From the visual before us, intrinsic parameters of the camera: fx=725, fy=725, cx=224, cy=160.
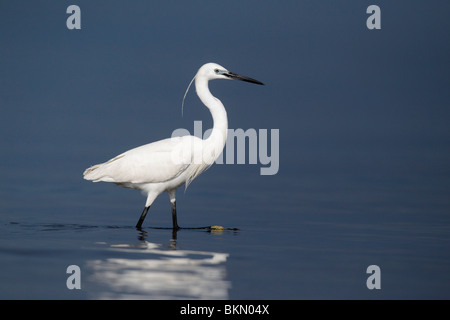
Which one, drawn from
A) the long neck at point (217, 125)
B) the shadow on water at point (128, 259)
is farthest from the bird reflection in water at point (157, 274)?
the long neck at point (217, 125)

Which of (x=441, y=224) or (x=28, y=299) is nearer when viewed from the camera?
(x=28, y=299)

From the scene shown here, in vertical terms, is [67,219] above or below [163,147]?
below

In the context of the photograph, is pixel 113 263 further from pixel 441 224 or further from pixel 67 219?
pixel 441 224

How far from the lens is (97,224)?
43.9 ft

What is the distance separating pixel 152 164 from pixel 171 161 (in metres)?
0.36

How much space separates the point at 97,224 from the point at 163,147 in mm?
1872

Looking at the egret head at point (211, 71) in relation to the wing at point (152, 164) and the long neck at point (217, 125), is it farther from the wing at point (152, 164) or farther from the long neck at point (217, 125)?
the wing at point (152, 164)

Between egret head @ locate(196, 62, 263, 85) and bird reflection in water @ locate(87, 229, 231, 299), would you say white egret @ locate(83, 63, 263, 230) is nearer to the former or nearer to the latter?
egret head @ locate(196, 62, 263, 85)

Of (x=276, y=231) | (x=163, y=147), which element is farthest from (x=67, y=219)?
(x=276, y=231)

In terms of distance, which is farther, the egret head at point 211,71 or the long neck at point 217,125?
the egret head at point 211,71

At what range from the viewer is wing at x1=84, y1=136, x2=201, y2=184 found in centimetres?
1311

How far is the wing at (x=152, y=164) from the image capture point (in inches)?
516

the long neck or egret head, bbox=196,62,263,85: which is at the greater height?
egret head, bbox=196,62,263,85

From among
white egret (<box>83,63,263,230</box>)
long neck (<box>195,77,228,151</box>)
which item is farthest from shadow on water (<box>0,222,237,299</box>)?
long neck (<box>195,77,228,151</box>)
